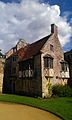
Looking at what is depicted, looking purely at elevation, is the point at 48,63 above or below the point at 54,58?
below

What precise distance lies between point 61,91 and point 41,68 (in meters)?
5.76

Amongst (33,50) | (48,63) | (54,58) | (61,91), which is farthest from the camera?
(33,50)

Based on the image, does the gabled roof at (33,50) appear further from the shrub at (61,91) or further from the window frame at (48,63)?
the shrub at (61,91)

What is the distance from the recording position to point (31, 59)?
4356 centimetres

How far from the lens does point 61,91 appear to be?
40188 millimetres

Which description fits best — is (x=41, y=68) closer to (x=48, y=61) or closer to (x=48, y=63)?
(x=48, y=63)

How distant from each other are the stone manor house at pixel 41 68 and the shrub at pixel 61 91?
1495 mm

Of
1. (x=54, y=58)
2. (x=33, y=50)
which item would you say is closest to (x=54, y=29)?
(x=33, y=50)

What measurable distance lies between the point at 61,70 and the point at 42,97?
26.4ft

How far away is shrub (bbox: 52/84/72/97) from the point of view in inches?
1586

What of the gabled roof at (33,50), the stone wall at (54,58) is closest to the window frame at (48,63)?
the stone wall at (54,58)

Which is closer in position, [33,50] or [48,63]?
[48,63]

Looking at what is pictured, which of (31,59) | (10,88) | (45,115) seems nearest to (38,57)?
(31,59)

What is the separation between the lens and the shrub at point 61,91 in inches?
1586
